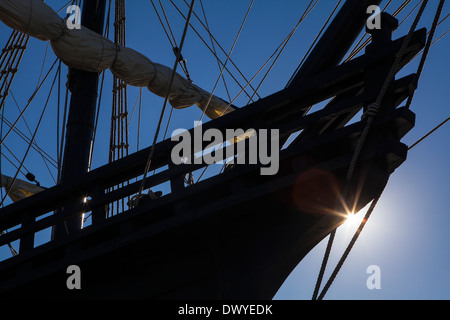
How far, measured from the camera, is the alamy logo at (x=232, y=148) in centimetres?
541

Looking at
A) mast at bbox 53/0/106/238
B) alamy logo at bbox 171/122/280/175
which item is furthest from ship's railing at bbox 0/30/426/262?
mast at bbox 53/0/106/238

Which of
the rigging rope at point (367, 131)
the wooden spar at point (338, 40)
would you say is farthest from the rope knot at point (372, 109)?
the wooden spar at point (338, 40)

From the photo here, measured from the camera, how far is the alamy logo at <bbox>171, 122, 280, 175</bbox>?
5.41m

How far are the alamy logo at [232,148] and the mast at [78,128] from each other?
13.0 feet

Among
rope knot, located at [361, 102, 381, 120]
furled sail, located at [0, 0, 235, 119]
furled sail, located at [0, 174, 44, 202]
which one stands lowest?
rope knot, located at [361, 102, 381, 120]

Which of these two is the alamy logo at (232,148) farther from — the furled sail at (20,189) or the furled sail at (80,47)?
the furled sail at (20,189)

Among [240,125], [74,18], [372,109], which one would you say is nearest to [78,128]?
[74,18]

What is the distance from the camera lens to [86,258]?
5.81 metres

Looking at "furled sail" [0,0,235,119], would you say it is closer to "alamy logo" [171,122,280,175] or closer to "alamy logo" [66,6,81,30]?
"alamy logo" [66,6,81,30]

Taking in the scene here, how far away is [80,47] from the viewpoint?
10867 millimetres

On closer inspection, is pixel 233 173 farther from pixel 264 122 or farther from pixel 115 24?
pixel 115 24

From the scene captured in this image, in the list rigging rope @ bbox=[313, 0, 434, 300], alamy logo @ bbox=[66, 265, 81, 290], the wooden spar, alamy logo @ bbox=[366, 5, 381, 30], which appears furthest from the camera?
the wooden spar

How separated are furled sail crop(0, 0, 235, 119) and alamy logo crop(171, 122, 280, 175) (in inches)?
155
